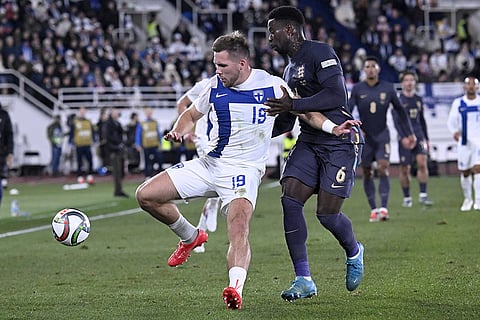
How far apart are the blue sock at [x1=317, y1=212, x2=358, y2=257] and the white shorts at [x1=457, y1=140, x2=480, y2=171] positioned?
398 inches

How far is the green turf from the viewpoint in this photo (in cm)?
857

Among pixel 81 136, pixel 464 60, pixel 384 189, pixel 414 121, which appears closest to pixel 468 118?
pixel 414 121

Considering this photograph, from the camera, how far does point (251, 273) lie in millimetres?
11156

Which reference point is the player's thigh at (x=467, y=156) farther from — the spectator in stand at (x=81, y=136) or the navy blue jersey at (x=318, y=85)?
the spectator in stand at (x=81, y=136)

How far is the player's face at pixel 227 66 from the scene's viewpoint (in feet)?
29.4

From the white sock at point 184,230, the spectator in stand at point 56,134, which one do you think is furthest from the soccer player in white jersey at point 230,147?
the spectator in stand at point 56,134

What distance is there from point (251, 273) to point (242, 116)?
A: 94.1 inches

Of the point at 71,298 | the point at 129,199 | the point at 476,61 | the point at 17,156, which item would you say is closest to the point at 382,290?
the point at 71,298

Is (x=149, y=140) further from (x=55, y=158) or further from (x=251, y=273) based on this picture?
(x=251, y=273)

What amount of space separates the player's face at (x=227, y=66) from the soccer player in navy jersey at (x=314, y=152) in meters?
0.37

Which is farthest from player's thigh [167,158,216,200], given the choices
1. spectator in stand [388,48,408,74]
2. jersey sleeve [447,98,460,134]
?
spectator in stand [388,48,408,74]

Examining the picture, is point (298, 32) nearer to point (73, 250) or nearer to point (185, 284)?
point (185, 284)

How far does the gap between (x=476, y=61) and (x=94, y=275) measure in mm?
32310

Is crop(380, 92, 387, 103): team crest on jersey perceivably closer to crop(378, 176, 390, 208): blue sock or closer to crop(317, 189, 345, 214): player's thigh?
crop(378, 176, 390, 208): blue sock
